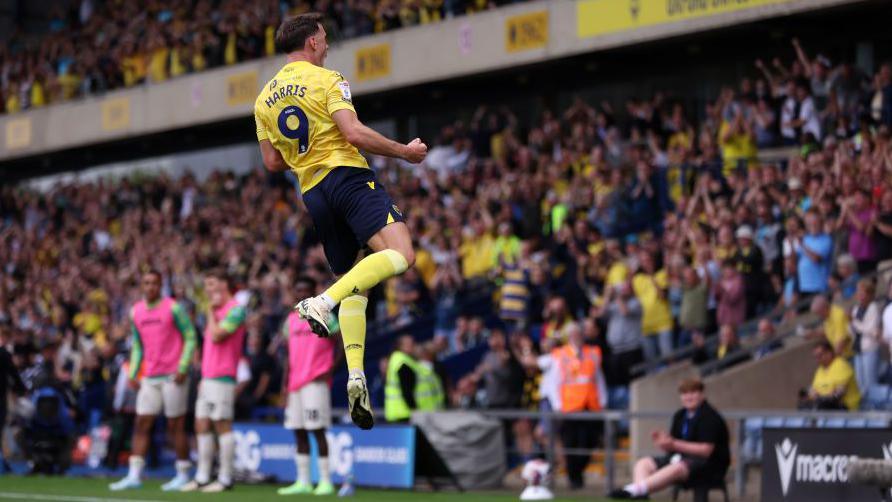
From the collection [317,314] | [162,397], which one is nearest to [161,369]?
[162,397]

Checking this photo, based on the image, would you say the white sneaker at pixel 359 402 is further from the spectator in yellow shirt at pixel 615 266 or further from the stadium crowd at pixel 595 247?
the spectator in yellow shirt at pixel 615 266

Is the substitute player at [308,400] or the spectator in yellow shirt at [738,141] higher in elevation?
the spectator in yellow shirt at [738,141]

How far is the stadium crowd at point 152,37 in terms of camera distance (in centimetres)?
2730

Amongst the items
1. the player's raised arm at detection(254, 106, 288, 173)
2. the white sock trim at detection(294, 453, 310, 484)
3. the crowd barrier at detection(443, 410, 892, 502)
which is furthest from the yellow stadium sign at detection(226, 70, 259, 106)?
Result: the player's raised arm at detection(254, 106, 288, 173)

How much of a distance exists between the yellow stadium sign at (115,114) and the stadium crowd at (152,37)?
0.42 metres

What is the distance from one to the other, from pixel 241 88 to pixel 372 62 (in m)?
3.50

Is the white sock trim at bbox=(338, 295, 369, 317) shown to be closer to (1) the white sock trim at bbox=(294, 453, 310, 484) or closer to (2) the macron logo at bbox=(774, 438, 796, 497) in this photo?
(2) the macron logo at bbox=(774, 438, 796, 497)

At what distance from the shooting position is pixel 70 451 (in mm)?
18891

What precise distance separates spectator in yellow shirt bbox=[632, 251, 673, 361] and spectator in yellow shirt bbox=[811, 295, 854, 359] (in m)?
2.47

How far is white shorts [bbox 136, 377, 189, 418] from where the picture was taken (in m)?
14.8

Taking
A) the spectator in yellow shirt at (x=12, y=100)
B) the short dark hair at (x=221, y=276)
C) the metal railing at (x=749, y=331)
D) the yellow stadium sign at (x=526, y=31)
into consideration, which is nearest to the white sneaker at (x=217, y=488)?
the short dark hair at (x=221, y=276)

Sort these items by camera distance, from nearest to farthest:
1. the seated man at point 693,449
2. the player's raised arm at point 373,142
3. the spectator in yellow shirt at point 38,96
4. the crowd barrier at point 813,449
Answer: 1. the player's raised arm at point 373,142
2. the crowd barrier at point 813,449
3. the seated man at point 693,449
4. the spectator in yellow shirt at point 38,96

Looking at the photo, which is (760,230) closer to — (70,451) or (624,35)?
(624,35)

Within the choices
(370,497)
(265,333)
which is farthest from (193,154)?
(370,497)
